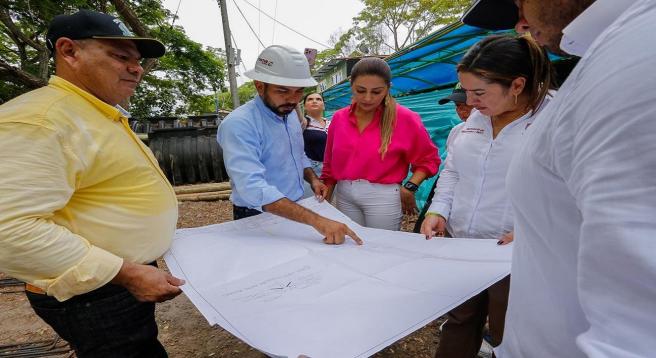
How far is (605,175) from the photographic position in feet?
1.35

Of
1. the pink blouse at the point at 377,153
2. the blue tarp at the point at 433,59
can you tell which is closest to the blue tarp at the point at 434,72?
the blue tarp at the point at 433,59

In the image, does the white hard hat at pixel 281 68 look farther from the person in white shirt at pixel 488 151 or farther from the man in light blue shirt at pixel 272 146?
the person in white shirt at pixel 488 151

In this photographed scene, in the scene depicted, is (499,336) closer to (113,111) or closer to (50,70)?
(113,111)

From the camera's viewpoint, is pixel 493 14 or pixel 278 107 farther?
pixel 278 107

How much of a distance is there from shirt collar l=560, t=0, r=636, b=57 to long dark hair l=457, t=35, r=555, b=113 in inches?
40.2

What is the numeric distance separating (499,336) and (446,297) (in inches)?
30.4

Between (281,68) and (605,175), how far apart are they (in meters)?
1.97

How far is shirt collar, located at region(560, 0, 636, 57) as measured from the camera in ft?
1.66

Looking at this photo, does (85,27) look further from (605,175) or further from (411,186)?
(411,186)

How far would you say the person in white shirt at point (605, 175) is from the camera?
1.26ft

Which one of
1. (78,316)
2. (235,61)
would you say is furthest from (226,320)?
(235,61)

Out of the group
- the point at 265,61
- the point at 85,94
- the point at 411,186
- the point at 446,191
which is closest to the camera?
the point at 85,94

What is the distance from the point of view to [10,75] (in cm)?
838

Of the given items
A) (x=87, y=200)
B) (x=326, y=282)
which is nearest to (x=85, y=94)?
(x=87, y=200)
